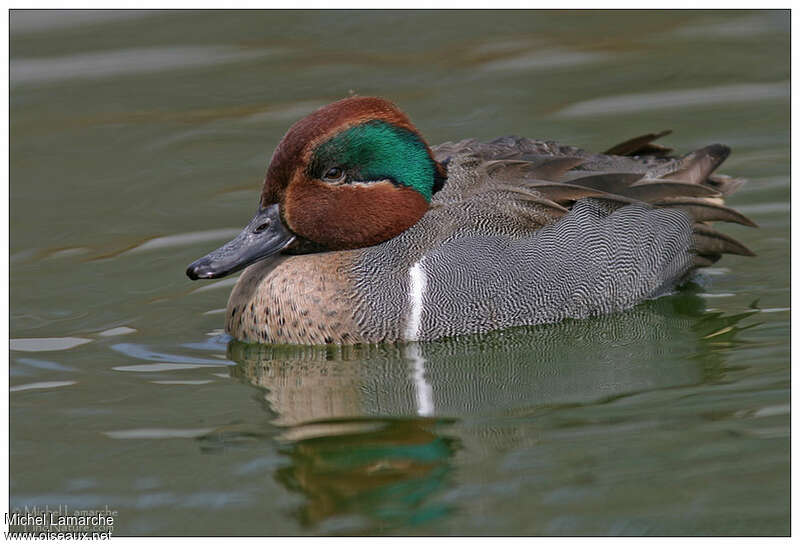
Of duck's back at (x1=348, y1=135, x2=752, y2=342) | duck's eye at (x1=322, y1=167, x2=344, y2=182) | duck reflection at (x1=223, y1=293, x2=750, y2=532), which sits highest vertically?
duck's eye at (x1=322, y1=167, x2=344, y2=182)

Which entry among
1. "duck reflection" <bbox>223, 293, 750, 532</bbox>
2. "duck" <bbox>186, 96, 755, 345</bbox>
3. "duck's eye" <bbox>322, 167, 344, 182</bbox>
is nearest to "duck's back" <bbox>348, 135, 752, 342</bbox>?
"duck" <bbox>186, 96, 755, 345</bbox>

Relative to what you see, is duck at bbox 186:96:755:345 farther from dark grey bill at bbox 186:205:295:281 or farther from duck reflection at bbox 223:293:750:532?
duck reflection at bbox 223:293:750:532

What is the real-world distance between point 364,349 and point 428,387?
0.67m

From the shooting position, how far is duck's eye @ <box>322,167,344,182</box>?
307 inches

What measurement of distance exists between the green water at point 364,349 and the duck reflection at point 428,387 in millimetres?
19

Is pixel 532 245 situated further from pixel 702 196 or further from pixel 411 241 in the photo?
pixel 702 196

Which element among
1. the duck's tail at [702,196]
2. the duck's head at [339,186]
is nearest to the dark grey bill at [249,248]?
the duck's head at [339,186]

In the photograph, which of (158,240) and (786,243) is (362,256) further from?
(786,243)

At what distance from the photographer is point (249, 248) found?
25.5ft

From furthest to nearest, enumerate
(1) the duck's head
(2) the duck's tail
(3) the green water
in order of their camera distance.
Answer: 1. (2) the duck's tail
2. (1) the duck's head
3. (3) the green water

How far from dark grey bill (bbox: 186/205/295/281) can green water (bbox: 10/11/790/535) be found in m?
0.52

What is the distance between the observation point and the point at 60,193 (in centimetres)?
1080

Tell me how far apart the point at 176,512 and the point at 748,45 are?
27.9 ft

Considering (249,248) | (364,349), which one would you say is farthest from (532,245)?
(249,248)
